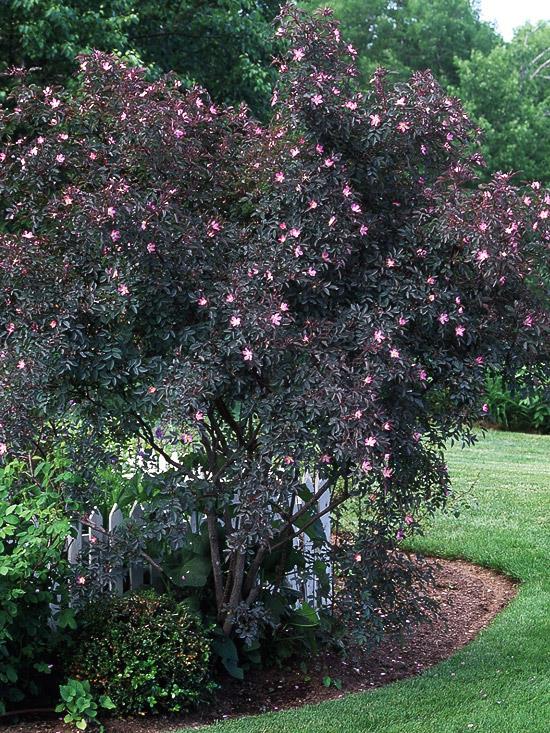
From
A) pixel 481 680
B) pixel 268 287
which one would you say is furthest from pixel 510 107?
pixel 268 287

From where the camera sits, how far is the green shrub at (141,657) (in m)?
4.02

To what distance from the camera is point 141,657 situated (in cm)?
403

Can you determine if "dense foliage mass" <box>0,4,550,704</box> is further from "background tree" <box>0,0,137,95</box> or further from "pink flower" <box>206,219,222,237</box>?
"background tree" <box>0,0,137,95</box>

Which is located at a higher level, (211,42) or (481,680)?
(211,42)

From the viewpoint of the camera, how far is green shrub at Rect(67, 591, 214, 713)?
158 inches

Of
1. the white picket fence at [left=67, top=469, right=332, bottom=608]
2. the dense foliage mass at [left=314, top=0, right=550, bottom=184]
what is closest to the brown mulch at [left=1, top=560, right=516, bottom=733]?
the white picket fence at [left=67, top=469, right=332, bottom=608]

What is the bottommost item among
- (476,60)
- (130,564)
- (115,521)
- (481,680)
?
(481,680)

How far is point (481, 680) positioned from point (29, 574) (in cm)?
199

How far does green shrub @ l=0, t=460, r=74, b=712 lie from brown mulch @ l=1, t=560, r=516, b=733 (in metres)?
0.21

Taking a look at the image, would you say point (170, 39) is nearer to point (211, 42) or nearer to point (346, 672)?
point (211, 42)

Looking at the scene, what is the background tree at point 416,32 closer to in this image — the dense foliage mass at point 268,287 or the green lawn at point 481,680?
the green lawn at point 481,680

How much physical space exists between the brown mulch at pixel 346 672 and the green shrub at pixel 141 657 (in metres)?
0.10

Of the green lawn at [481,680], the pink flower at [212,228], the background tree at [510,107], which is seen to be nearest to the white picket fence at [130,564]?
the green lawn at [481,680]

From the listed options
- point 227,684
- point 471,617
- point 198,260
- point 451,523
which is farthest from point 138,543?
point 451,523
